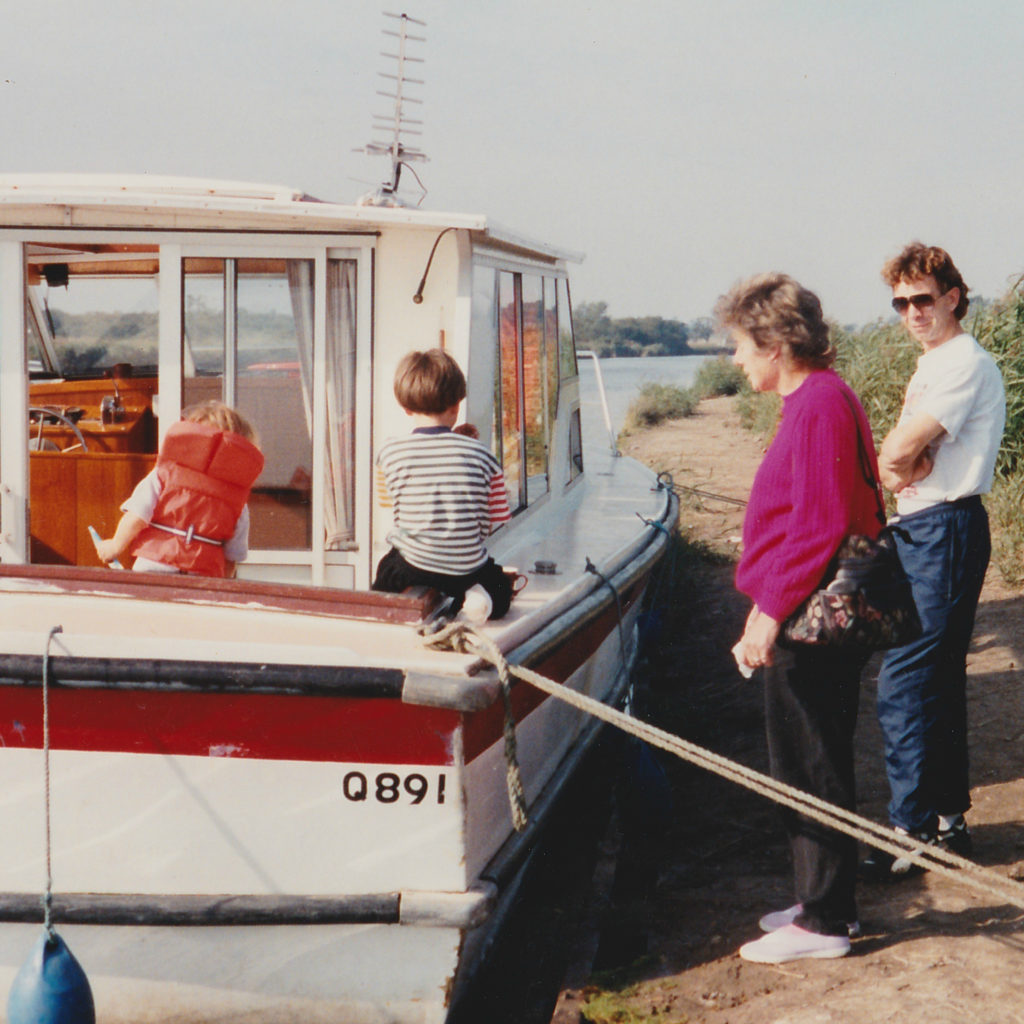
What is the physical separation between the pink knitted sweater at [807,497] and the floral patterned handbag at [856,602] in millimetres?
34

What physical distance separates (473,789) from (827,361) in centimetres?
152

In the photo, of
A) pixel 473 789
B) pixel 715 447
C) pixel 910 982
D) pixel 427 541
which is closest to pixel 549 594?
pixel 427 541

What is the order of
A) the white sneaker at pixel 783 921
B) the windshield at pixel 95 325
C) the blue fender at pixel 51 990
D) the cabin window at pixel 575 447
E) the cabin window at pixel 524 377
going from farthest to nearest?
the cabin window at pixel 575 447 → the windshield at pixel 95 325 → the cabin window at pixel 524 377 → the white sneaker at pixel 783 921 → the blue fender at pixel 51 990

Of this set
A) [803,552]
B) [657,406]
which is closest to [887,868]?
[803,552]

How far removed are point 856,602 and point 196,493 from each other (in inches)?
81.3

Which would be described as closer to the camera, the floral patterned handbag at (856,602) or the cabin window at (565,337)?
the floral patterned handbag at (856,602)

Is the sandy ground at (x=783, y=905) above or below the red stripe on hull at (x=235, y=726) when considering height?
below

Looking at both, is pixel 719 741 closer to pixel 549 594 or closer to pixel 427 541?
pixel 549 594

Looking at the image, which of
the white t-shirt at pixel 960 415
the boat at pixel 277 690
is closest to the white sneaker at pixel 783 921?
the boat at pixel 277 690

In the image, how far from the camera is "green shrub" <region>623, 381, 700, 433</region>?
2608 cm

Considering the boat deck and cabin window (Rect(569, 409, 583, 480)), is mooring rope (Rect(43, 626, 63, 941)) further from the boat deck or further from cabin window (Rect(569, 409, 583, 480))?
cabin window (Rect(569, 409, 583, 480))

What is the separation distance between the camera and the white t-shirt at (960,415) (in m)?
3.86

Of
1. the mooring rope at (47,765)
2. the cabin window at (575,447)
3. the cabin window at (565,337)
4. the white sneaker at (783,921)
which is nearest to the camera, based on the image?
the mooring rope at (47,765)

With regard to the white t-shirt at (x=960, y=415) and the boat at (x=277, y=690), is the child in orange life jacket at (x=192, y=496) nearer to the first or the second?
the boat at (x=277, y=690)
